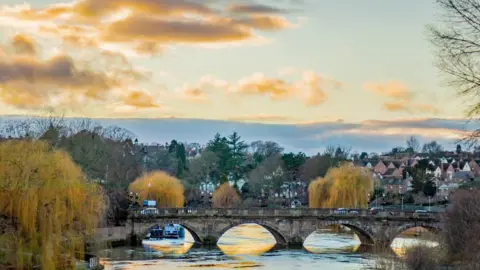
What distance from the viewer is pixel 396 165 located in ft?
531

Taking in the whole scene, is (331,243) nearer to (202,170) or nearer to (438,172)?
(202,170)

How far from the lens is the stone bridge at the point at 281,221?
225 feet

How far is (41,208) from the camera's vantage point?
118 feet

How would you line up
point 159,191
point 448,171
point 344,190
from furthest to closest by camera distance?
point 448,171
point 159,191
point 344,190

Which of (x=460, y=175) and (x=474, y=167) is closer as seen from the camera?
(x=460, y=175)

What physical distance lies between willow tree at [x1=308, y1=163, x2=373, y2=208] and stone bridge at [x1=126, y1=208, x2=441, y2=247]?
41.9 feet

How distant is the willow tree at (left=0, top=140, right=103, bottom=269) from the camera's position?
34.7 metres

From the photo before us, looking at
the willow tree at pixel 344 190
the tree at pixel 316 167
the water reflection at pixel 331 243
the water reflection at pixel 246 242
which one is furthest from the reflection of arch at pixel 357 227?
the tree at pixel 316 167

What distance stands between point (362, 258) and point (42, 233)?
2875 cm

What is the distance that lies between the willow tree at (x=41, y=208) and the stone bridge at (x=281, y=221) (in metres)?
28.0

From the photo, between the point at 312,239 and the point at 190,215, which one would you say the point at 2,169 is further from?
the point at 312,239

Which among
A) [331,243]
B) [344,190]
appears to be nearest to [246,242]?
[331,243]

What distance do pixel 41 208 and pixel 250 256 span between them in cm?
2642

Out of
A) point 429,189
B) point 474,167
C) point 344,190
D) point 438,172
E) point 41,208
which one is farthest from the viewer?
point 438,172
